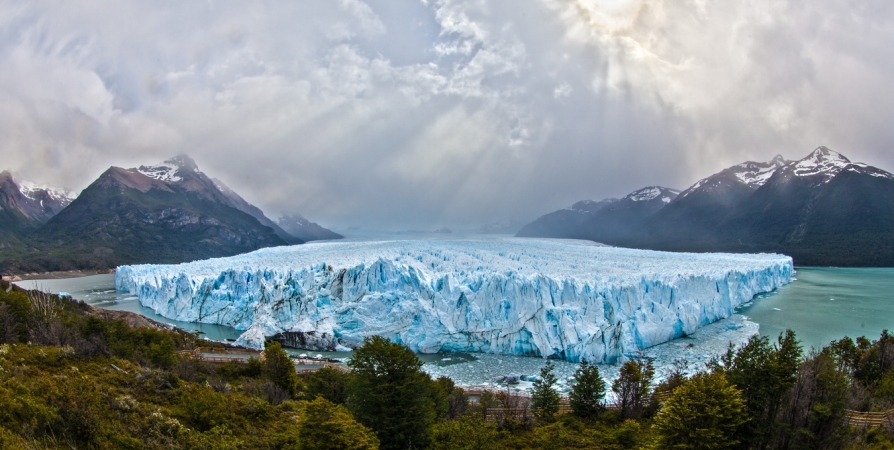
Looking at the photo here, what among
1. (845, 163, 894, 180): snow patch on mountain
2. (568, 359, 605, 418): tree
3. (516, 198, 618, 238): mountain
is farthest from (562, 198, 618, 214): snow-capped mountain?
(568, 359, 605, 418): tree

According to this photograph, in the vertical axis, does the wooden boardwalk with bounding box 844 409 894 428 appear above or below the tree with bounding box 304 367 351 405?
above

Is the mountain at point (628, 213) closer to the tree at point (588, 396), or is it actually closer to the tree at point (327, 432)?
the tree at point (588, 396)

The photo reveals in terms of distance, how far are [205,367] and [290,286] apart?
40.0 feet

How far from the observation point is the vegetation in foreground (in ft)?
26.2

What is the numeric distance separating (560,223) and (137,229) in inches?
5121

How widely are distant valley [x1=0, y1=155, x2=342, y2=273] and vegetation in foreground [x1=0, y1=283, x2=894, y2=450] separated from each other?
80.2 m

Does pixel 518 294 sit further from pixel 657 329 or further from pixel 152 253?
pixel 152 253

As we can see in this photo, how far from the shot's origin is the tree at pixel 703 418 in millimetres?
8555

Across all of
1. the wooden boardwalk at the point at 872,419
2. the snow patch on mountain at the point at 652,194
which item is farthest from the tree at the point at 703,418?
the snow patch on mountain at the point at 652,194

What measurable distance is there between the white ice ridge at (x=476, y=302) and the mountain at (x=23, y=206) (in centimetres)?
9070

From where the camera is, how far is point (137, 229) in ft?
311

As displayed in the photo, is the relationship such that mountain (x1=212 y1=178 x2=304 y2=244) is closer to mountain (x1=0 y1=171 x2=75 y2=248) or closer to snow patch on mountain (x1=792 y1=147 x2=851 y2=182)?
mountain (x1=0 y1=171 x2=75 y2=248)

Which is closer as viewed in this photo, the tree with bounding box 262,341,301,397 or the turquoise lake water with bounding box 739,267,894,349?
the tree with bounding box 262,341,301,397

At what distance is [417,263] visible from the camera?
31.5 meters
